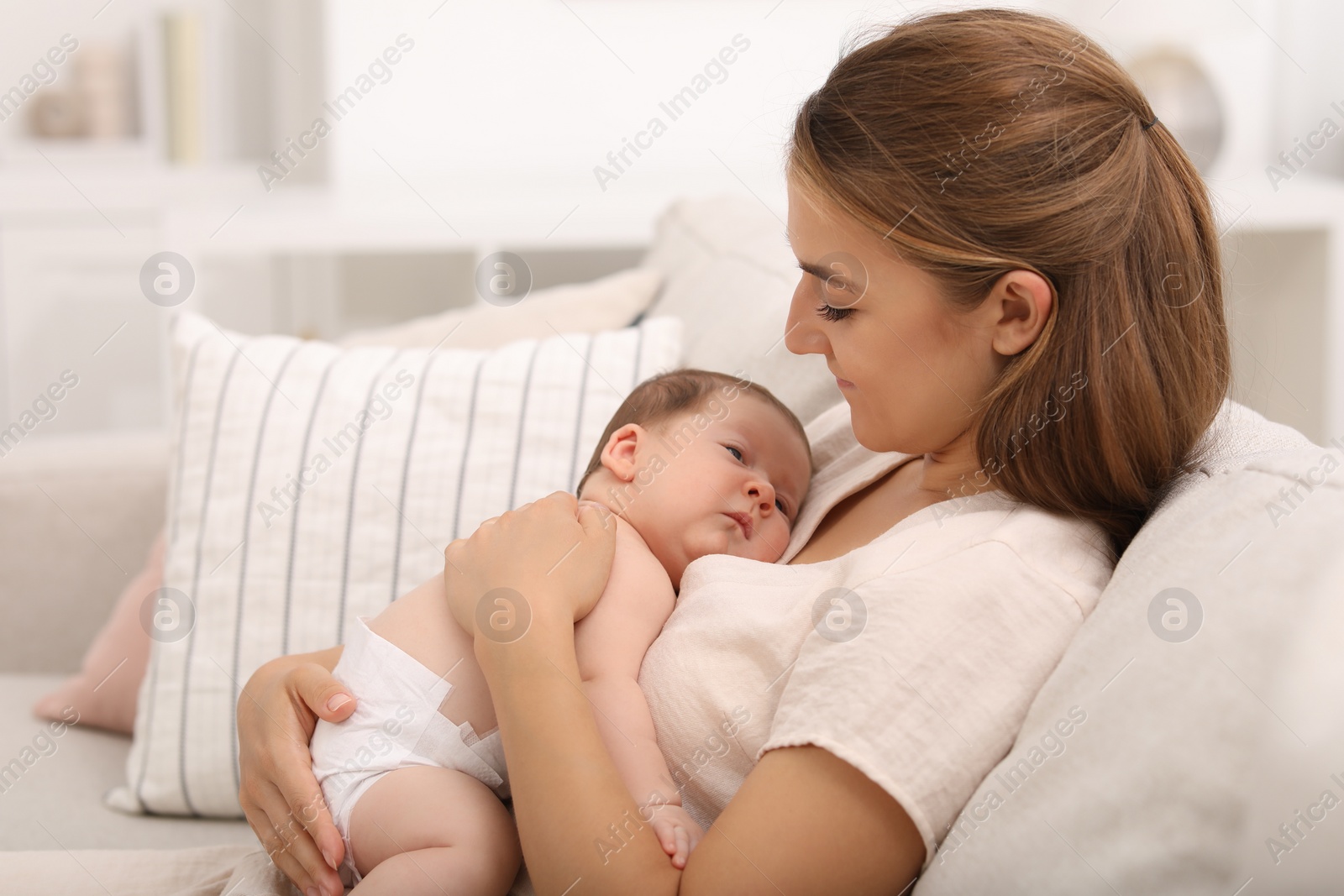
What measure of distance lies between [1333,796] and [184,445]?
48.0 inches

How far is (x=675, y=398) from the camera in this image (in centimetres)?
112

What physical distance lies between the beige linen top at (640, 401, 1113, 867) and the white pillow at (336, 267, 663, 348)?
0.75m

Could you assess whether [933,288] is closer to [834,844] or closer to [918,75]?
[918,75]

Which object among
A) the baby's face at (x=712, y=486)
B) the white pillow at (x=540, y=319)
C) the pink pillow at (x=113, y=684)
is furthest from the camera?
the white pillow at (x=540, y=319)

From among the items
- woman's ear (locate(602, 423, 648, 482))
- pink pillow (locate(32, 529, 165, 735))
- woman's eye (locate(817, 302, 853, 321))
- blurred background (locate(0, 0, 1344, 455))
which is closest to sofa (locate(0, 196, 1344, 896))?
woman's eye (locate(817, 302, 853, 321))

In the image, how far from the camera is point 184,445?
1.33m

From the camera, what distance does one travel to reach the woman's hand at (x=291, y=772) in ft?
2.98

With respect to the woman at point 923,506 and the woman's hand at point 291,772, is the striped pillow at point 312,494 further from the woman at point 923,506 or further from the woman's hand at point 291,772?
the woman at point 923,506

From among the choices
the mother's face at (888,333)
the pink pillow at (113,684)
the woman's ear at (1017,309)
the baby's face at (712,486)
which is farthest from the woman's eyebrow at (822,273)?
the pink pillow at (113,684)

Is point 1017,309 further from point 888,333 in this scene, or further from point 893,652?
point 893,652

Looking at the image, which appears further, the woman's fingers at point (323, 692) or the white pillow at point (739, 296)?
the white pillow at point (739, 296)

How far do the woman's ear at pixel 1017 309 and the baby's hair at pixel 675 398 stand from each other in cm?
32

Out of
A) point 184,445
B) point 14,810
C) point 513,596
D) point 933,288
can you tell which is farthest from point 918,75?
point 14,810

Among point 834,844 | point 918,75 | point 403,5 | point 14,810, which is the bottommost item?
point 14,810
